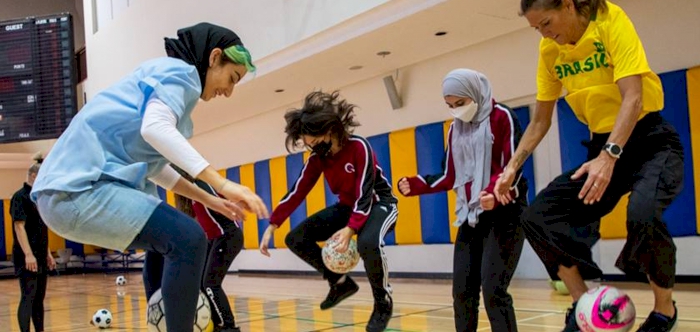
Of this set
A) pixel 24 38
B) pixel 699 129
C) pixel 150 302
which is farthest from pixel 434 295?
pixel 24 38

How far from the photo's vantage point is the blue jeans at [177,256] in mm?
2570

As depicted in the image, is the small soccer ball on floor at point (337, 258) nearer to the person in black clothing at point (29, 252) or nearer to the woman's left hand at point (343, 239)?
the woman's left hand at point (343, 239)

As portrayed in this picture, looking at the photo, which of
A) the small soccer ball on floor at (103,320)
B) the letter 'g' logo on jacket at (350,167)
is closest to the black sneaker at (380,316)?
the letter 'g' logo on jacket at (350,167)

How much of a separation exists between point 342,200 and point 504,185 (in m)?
1.97

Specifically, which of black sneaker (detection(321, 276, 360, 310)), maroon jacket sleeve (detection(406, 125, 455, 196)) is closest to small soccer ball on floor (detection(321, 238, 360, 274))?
black sneaker (detection(321, 276, 360, 310))

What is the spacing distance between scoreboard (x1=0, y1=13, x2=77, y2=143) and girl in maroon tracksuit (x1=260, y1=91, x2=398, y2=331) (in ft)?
24.6

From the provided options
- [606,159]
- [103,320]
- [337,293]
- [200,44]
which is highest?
[200,44]

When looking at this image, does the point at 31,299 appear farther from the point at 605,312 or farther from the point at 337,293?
the point at 605,312

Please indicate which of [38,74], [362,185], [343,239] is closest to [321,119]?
[362,185]

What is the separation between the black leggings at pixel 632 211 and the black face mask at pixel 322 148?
1932mm

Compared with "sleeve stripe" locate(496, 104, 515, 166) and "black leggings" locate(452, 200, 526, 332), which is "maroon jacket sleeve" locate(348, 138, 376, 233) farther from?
"sleeve stripe" locate(496, 104, 515, 166)

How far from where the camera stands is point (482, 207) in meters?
3.51

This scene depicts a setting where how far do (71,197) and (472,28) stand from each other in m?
7.08

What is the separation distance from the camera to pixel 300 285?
432 inches
